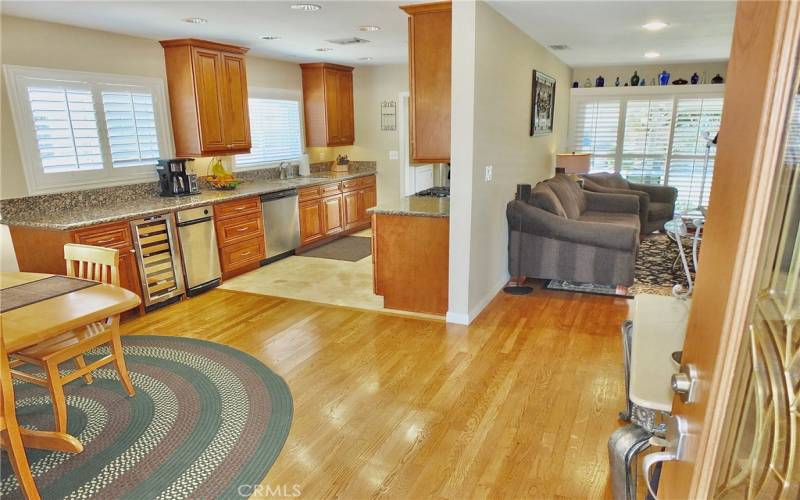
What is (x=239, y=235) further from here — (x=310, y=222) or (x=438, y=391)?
(x=438, y=391)

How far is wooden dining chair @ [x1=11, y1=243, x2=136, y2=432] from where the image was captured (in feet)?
7.81

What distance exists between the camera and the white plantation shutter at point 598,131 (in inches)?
290

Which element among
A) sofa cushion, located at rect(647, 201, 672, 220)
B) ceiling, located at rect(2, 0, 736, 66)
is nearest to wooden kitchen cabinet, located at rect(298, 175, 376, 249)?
ceiling, located at rect(2, 0, 736, 66)

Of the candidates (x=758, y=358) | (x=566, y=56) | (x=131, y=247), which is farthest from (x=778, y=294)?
(x=566, y=56)

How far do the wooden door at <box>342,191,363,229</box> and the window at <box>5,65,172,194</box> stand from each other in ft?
8.23

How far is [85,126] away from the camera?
164 inches

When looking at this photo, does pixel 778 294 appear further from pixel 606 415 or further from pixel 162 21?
pixel 162 21

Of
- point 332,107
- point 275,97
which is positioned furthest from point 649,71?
point 275,97

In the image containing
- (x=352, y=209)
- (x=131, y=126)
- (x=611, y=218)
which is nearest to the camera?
(x=131, y=126)

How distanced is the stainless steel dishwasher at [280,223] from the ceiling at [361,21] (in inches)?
64.1

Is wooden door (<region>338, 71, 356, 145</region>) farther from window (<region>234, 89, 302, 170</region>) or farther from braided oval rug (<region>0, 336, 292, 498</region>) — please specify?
braided oval rug (<region>0, 336, 292, 498</region>)

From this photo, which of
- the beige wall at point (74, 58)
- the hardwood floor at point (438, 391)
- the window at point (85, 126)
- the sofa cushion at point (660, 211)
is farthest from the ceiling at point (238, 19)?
the sofa cushion at point (660, 211)

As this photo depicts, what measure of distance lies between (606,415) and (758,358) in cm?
196

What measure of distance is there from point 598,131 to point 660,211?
1.64 m
